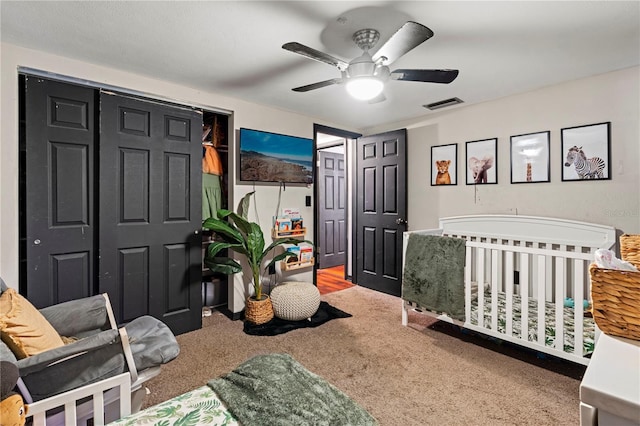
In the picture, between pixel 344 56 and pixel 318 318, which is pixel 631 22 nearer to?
pixel 344 56

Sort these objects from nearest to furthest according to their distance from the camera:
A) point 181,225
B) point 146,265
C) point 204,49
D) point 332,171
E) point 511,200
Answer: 1. point 204,49
2. point 146,265
3. point 181,225
4. point 511,200
5. point 332,171

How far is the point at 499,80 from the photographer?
2.66m

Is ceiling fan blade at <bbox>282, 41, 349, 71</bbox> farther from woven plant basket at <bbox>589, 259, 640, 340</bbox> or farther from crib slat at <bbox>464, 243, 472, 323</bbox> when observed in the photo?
crib slat at <bbox>464, 243, 472, 323</bbox>

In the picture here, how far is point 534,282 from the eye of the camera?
281 cm

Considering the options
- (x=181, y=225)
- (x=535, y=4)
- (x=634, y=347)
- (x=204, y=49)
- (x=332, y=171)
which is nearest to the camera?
(x=634, y=347)

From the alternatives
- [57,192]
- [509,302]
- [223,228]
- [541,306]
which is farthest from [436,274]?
[57,192]

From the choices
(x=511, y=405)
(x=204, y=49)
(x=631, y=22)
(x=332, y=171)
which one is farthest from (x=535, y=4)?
(x=332, y=171)

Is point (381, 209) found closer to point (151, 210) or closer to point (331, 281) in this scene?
point (331, 281)

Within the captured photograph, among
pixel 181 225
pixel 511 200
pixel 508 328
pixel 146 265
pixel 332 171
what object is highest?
pixel 332 171

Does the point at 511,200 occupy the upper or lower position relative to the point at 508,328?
upper

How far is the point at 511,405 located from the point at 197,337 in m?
2.47

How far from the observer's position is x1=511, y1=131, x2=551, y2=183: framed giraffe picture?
9.32 ft

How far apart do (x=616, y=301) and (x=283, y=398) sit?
3.56 ft

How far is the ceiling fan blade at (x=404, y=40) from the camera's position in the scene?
4.81 ft
